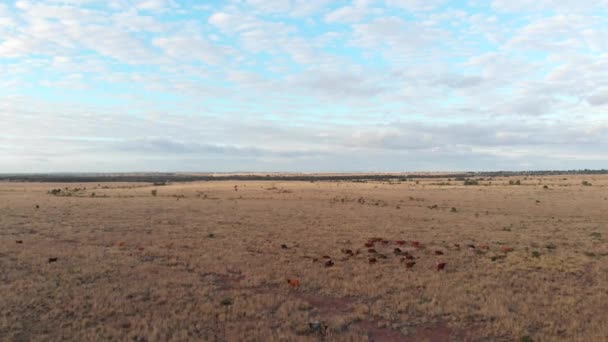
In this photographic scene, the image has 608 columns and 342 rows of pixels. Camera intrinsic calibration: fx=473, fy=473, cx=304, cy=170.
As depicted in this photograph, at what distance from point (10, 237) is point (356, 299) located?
14.5 m

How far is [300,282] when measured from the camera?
11.9 meters

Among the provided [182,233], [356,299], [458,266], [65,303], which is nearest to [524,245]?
[458,266]

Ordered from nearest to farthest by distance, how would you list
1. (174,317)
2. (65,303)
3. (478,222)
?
1. (174,317)
2. (65,303)
3. (478,222)

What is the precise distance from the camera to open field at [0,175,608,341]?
859cm

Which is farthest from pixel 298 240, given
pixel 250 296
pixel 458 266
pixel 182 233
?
pixel 250 296

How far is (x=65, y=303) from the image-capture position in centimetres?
973

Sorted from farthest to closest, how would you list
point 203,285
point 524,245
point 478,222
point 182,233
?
point 478,222, point 182,233, point 524,245, point 203,285

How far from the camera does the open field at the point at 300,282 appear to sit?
8.59 meters

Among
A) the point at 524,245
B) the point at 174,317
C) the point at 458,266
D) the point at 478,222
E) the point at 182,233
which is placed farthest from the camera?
the point at 478,222

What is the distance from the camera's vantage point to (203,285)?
11484mm

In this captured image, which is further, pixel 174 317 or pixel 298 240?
pixel 298 240

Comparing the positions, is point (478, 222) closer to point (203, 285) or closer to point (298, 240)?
point (298, 240)

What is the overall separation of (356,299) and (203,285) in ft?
12.2

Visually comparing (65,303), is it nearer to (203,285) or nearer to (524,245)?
(203,285)
